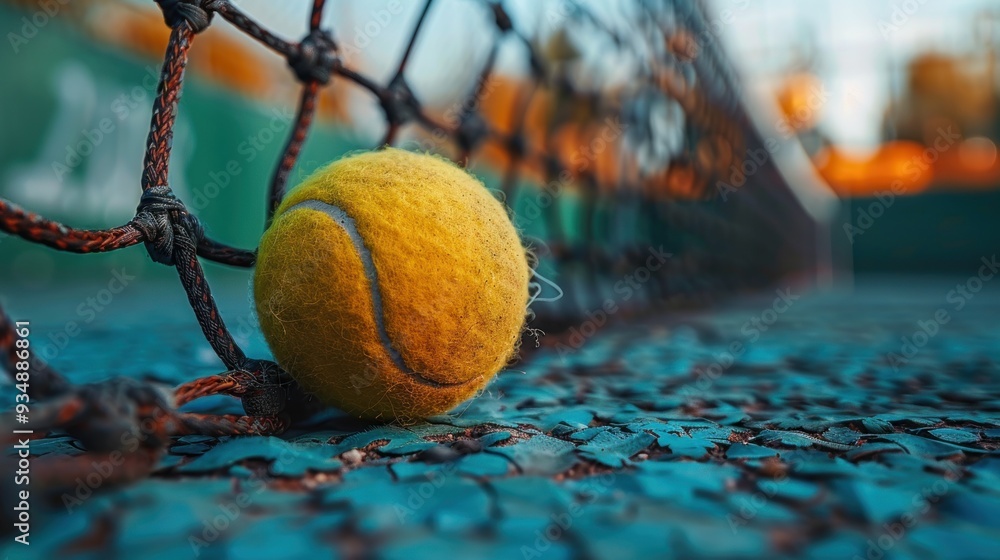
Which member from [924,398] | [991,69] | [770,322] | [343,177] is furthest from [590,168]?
[991,69]

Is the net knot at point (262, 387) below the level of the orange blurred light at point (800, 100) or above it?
below

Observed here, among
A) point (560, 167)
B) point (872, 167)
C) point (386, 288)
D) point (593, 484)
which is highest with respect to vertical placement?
point (872, 167)

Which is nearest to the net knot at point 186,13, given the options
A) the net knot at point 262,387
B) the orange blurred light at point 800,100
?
the net knot at point 262,387

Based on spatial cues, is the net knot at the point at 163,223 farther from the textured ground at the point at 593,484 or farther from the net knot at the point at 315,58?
the net knot at the point at 315,58

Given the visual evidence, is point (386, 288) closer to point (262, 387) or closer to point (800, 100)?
point (262, 387)

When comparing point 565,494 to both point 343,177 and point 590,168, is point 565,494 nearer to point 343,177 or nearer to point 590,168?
point 343,177

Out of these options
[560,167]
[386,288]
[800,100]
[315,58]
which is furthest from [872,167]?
[386,288]

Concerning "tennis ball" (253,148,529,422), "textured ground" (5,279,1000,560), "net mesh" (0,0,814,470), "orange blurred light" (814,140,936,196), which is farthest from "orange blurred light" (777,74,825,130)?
"tennis ball" (253,148,529,422)
